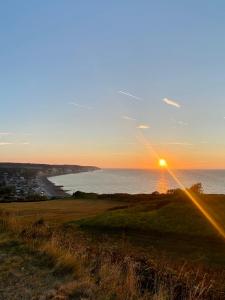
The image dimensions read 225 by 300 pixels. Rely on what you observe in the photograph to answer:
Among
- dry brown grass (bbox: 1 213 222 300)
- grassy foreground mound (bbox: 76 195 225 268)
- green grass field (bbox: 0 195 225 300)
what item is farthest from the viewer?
grassy foreground mound (bbox: 76 195 225 268)

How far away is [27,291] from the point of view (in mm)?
7277

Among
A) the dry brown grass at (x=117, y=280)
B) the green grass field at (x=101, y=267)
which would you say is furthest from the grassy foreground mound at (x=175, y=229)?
the dry brown grass at (x=117, y=280)

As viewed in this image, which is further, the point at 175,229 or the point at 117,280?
the point at 175,229

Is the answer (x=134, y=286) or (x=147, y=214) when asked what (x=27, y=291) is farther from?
(x=147, y=214)

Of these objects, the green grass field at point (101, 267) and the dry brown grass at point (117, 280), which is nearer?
the dry brown grass at point (117, 280)

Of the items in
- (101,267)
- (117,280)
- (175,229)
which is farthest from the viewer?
(175,229)

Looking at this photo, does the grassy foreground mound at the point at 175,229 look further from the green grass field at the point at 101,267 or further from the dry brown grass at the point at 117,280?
the dry brown grass at the point at 117,280

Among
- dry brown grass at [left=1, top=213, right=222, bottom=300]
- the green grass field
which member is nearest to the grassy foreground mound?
Result: the green grass field

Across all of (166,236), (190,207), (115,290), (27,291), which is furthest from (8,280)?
(190,207)

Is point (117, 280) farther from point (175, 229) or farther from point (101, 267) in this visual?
point (175, 229)

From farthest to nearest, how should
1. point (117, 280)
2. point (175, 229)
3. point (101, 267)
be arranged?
point (175, 229)
point (101, 267)
point (117, 280)

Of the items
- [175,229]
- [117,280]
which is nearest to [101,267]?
[117,280]

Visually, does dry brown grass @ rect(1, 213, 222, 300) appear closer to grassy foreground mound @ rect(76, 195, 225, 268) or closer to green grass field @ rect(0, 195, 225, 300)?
green grass field @ rect(0, 195, 225, 300)

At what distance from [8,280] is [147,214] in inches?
803
